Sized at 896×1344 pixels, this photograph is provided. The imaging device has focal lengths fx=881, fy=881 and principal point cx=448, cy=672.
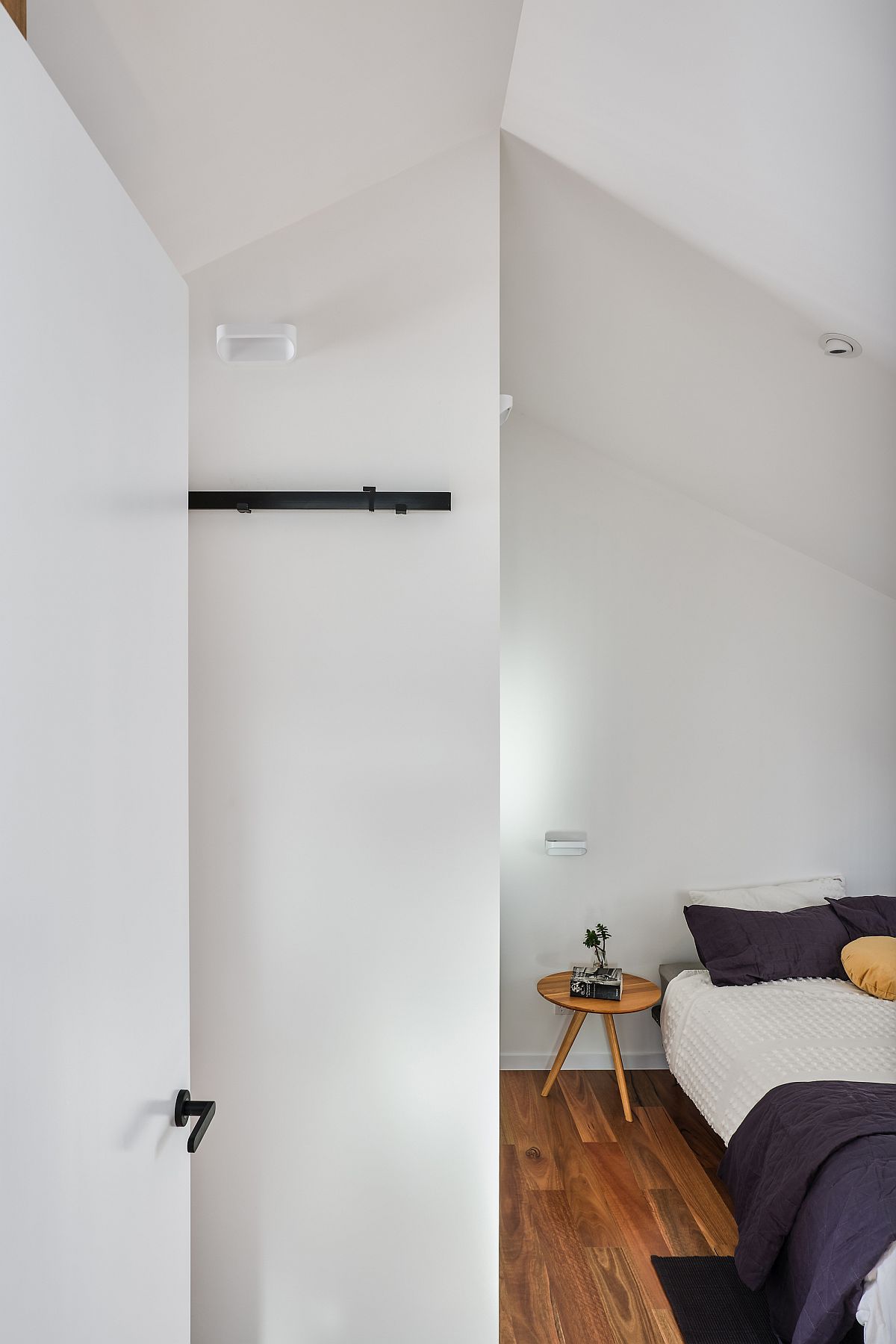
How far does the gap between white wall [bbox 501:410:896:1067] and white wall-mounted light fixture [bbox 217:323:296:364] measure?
2.05 meters

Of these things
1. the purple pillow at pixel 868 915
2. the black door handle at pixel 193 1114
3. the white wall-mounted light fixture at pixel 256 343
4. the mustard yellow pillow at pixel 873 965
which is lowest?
the mustard yellow pillow at pixel 873 965

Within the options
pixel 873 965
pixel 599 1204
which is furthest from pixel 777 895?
pixel 599 1204

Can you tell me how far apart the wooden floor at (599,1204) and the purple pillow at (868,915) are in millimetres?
935

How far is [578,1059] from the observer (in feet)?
12.3

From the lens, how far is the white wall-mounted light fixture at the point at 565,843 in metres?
3.63

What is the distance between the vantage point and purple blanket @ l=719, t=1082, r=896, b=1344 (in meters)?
1.83

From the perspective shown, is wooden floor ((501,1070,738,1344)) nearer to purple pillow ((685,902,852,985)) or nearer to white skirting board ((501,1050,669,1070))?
white skirting board ((501,1050,669,1070))

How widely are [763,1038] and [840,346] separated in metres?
2.07

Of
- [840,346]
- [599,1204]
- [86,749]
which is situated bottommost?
[599,1204]

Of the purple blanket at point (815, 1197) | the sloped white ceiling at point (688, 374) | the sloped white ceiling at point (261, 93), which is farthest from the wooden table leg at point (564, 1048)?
the sloped white ceiling at point (261, 93)

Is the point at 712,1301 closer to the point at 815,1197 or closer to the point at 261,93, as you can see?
the point at 815,1197

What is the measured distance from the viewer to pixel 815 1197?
6.72ft

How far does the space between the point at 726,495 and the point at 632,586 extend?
54 cm

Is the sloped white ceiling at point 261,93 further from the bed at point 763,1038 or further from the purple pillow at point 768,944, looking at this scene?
the purple pillow at point 768,944
